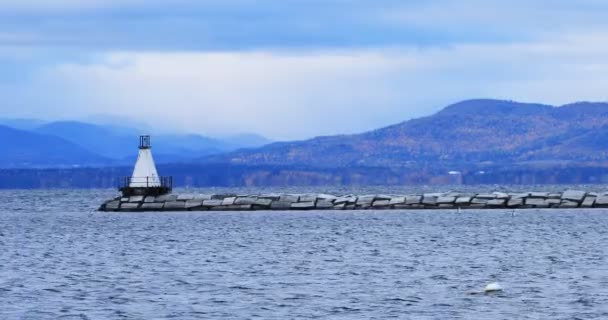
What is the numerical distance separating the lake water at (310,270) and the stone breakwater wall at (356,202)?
46.0 ft

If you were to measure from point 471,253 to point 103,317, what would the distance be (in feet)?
78.6

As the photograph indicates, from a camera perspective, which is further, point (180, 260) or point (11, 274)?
point (180, 260)

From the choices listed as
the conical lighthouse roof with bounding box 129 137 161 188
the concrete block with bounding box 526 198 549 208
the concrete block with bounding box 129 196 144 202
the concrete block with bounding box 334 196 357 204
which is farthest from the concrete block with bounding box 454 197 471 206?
the concrete block with bounding box 129 196 144 202

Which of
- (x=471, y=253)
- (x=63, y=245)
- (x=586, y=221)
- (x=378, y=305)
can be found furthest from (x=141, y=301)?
(x=586, y=221)

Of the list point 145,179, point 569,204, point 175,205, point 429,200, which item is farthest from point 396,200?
point 145,179

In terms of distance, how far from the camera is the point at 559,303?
40125mm

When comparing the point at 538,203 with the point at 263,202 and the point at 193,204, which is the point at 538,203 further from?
the point at 193,204

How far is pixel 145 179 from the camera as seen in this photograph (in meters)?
98.9

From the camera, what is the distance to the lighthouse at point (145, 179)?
95750 mm

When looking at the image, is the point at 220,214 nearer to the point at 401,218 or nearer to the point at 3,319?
the point at 401,218

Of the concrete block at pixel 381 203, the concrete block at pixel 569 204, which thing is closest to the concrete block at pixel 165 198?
the concrete block at pixel 381 203

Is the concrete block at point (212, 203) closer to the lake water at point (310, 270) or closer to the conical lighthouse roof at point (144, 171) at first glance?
the conical lighthouse roof at point (144, 171)

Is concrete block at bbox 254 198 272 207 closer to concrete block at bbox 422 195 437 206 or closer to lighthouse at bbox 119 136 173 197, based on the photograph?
lighthouse at bbox 119 136 173 197

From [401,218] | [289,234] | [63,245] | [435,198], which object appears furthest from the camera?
[435,198]
